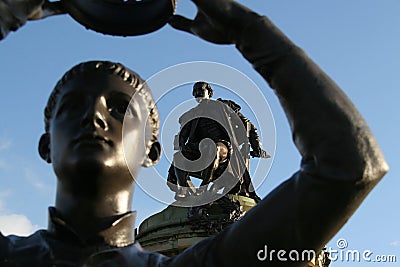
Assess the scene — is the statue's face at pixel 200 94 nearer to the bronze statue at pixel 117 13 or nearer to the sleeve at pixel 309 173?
the bronze statue at pixel 117 13

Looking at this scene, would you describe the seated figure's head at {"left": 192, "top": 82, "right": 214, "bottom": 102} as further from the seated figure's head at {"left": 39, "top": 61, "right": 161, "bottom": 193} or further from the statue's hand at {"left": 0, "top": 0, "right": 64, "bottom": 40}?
the statue's hand at {"left": 0, "top": 0, "right": 64, "bottom": 40}

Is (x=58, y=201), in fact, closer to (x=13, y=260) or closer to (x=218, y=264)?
(x=13, y=260)

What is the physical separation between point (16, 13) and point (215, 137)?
12.9 m

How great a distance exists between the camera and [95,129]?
7.57 ft

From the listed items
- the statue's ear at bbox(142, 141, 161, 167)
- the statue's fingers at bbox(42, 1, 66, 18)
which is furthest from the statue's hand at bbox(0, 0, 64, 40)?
the statue's ear at bbox(142, 141, 161, 167)

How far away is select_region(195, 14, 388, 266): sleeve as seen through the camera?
2049 millimetres

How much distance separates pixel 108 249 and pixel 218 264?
0.33 m

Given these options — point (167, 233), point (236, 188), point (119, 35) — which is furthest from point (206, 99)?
point (119, 35)

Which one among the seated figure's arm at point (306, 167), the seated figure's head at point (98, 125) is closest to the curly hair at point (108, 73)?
the seated figure's head at point (98, 125)

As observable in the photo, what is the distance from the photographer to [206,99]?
14.9m

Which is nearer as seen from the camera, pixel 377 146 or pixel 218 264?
pixel 377 146

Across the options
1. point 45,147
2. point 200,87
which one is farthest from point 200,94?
point 45,147

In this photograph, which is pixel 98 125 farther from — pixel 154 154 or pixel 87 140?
pixel 154 154

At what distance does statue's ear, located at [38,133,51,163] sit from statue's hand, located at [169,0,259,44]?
→ 2.04 ft
